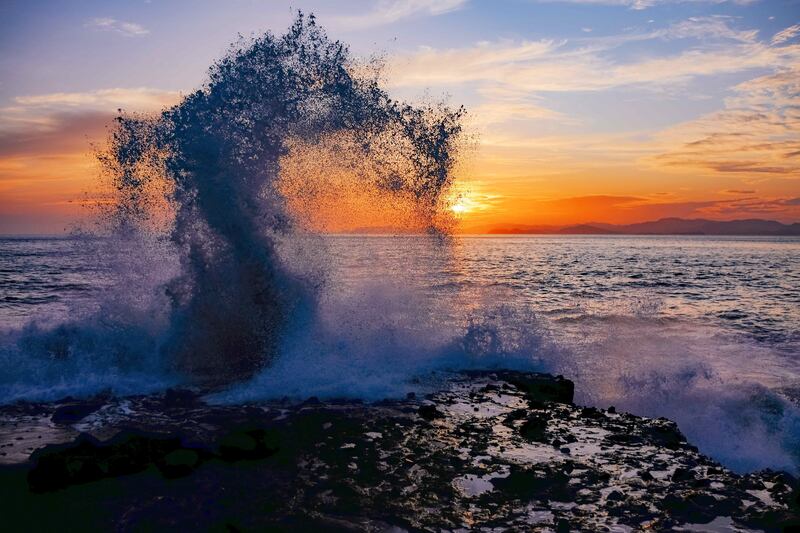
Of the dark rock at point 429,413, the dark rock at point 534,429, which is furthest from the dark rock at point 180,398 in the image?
the dark rock at point 534,429

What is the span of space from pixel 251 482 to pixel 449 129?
13.1 meters

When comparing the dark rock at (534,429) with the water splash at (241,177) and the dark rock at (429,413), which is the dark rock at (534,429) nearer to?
the dark rock at (429,413)

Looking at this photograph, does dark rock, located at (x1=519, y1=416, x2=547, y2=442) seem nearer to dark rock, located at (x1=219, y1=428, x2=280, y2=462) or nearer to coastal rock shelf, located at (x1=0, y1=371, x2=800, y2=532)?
coastal rock shelf, located at (x1=0, y1=371, x2=800, y2=532)

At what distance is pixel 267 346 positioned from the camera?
13820mm

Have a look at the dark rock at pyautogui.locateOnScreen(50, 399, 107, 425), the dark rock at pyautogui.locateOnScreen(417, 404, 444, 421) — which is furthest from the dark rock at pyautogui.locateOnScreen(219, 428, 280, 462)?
the dark rock at pyautogui.locateOnScreen(50, 399, 107, 425)

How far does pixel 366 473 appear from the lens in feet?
24.1

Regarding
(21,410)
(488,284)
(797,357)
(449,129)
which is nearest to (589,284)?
(488,284)

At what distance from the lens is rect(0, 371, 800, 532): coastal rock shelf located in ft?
20.1

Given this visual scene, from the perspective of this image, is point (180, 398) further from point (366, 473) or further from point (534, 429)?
point (534, 429)

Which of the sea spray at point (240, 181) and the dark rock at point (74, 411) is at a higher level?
the sea spray at point (240, 181)

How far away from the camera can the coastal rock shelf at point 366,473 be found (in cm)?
613

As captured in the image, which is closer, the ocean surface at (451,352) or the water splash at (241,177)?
the ocean surface at (451,352)

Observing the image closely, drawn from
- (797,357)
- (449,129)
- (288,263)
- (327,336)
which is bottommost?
(797,357)

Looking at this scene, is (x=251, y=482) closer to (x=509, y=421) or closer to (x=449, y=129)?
(x=509, y=421)
